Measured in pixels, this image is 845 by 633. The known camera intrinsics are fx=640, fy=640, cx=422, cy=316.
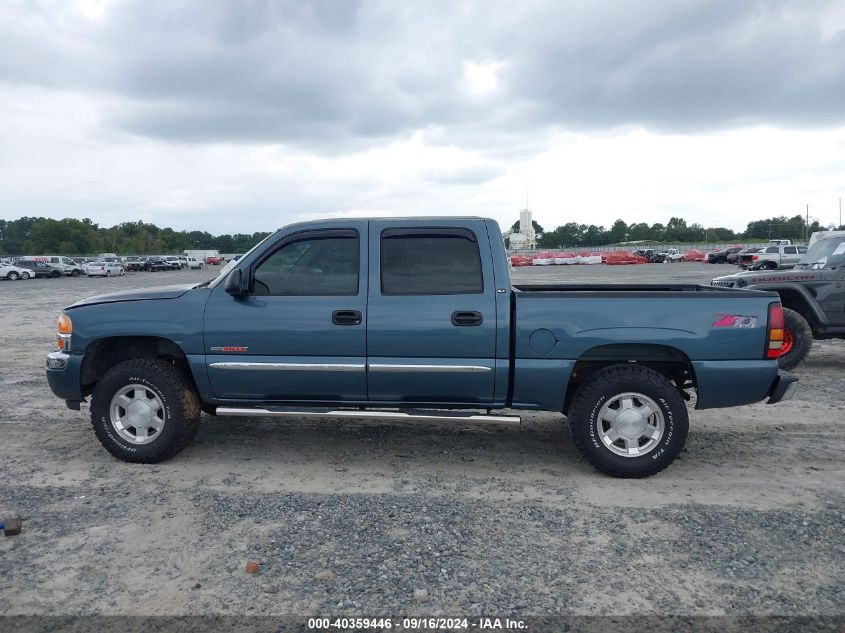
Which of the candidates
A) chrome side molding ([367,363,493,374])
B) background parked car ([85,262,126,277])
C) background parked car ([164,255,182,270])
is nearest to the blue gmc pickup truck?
chrome side molding ([367,363,493,374])

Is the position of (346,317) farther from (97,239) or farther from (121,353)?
(97,239)

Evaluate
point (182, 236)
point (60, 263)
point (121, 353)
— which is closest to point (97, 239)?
point (182, 236)

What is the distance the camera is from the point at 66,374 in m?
5.16

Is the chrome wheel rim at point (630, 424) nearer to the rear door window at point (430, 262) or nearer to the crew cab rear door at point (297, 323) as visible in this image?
the rear door window at point (430, 262)

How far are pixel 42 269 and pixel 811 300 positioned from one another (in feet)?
166

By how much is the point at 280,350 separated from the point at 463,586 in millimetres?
2390

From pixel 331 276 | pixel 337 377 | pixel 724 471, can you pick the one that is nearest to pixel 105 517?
pixel 337 377

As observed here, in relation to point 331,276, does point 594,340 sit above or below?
below

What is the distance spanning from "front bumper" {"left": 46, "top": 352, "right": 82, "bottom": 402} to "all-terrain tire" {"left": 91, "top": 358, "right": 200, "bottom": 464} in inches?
7.9

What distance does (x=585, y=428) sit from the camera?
185 inches

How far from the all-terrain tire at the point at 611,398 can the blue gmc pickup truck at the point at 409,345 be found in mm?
10

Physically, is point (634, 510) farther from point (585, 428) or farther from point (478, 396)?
point (478, 396)

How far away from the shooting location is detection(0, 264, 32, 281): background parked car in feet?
143

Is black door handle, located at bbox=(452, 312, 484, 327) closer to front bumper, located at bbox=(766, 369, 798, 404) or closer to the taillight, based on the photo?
the taillight
